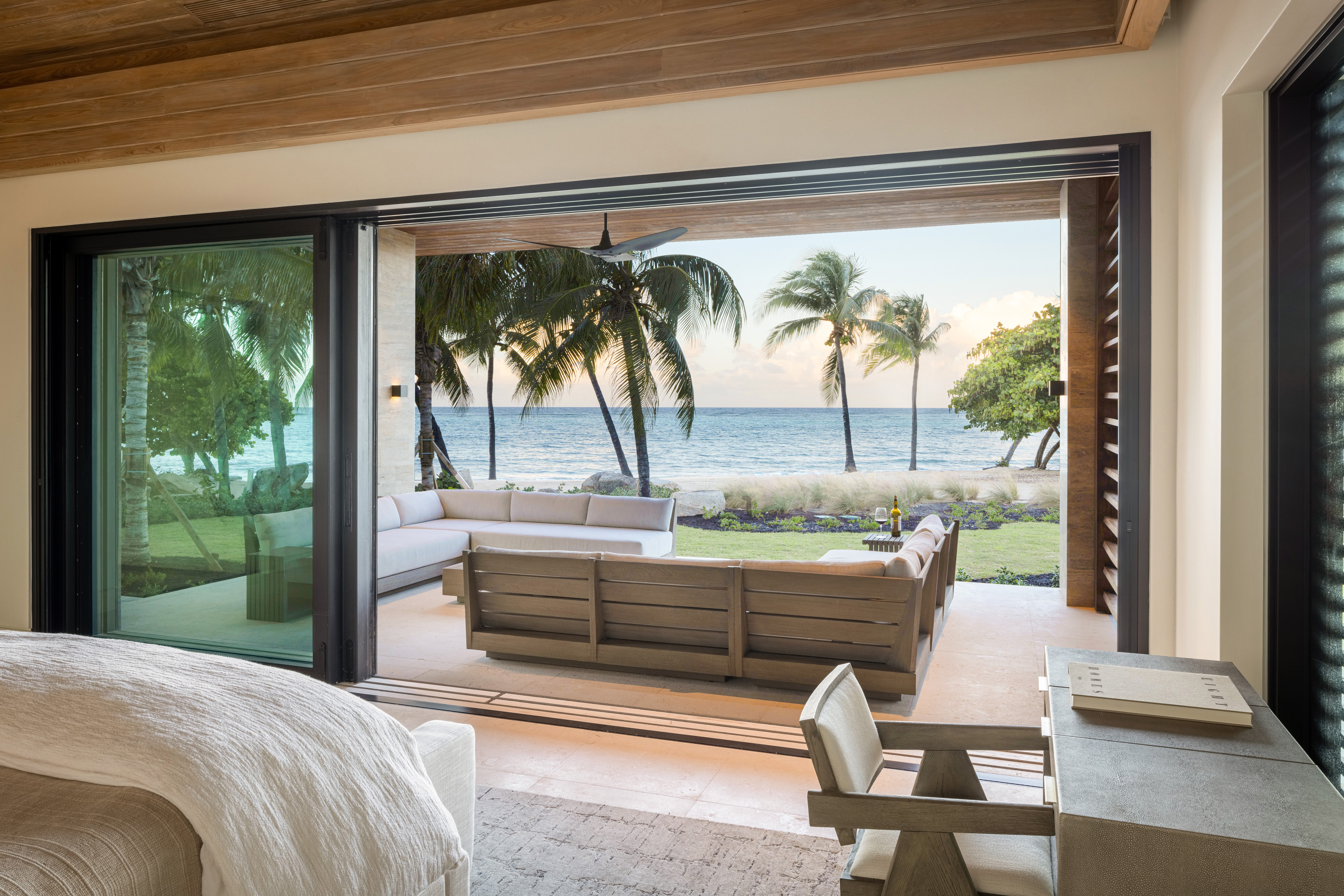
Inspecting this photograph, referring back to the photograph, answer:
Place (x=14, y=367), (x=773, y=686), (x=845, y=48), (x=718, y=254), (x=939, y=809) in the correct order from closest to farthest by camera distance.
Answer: (x=939, y=809) → (x=845, y=48) → (x=773, y=686) → (x=14, y=367) → (x=718, y=254)

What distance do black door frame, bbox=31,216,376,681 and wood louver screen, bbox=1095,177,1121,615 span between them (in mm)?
4269

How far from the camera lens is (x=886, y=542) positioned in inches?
266

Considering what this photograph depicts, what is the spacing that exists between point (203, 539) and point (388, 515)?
2.77 metres

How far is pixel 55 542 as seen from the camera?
14.0 ft

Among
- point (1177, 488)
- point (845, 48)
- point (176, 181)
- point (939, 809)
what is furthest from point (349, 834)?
point (176, 181)

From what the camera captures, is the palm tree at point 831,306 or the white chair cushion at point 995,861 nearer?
the white chair cushion at point 995,861

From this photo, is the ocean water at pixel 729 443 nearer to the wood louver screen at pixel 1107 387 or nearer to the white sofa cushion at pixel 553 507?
the wood louver screen at pixel 1107 387

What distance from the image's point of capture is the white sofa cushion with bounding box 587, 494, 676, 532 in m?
7.29

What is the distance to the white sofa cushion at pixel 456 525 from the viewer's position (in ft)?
23.1

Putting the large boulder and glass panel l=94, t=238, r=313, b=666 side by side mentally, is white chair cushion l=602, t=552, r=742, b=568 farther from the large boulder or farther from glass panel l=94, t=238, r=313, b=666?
the large boulder

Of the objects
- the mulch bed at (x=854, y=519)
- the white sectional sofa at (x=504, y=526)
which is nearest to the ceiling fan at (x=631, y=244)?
the white sectional sofa at (x=504, y=526)

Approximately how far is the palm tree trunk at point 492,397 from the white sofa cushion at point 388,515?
32.9 feet

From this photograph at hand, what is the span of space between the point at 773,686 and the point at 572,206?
233cm

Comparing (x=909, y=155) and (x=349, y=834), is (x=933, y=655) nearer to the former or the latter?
(x=909, y=155)
